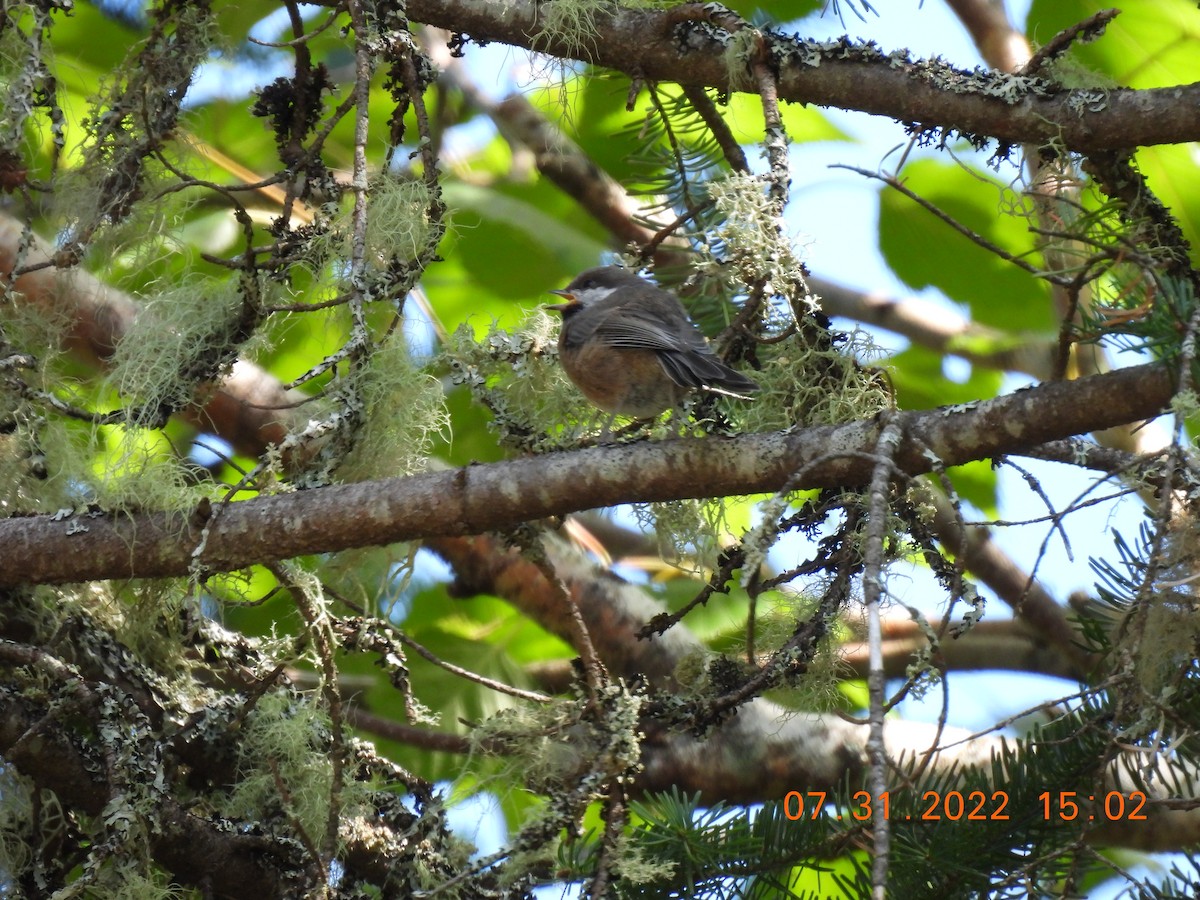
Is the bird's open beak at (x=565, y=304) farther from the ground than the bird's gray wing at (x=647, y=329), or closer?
farther from the ground

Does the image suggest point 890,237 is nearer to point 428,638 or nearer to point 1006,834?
point 428,638

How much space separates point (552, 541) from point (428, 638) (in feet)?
1.79

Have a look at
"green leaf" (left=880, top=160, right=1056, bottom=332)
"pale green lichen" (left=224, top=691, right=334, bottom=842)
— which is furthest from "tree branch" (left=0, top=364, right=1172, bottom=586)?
"green leaf" (left=880, top=160, right=1056, bottom=332)

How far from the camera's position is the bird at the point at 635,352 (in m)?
2.56

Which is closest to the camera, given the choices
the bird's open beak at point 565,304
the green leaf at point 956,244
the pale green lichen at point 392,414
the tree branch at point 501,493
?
the tree branch at point 501,493

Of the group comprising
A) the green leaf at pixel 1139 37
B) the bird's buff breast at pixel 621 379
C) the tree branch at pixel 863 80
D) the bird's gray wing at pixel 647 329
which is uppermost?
the green leaf at pixel 1139 37

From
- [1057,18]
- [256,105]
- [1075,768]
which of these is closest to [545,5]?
[256,105]

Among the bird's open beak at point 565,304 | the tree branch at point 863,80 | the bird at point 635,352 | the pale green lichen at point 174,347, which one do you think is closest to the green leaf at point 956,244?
the bird's open beak at point 565,304

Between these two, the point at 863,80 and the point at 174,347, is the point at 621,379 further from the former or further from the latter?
the point at 174,347

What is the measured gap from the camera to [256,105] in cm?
267

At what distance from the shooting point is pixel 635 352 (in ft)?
9.09

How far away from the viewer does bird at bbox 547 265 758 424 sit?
2.56 meters
